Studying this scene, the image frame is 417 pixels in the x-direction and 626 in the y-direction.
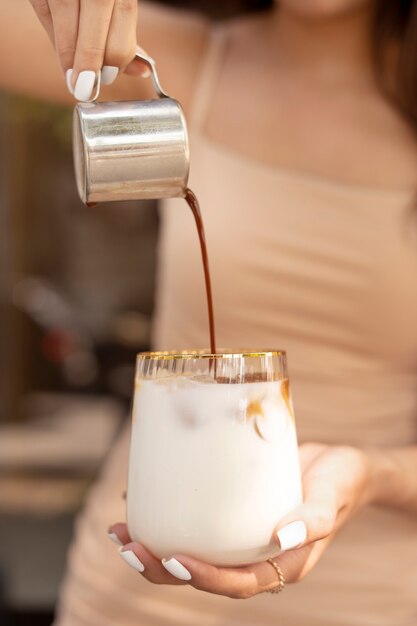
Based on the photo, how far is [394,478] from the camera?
1464mm

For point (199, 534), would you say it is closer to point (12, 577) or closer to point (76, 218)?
point (12, 577)

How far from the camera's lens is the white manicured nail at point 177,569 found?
3.53 feet

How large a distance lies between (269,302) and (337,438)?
0.28 m

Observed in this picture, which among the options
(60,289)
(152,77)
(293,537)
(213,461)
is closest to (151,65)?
(152,77)

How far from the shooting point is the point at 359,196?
1.78 meters

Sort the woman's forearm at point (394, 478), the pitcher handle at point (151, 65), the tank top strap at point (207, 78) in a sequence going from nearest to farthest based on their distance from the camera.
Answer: the pitcher handle at point (151, 65), the woman's forearm at point (394, 478), the tank top strap at point (207, 78)

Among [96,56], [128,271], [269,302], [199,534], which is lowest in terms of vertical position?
[128,271]

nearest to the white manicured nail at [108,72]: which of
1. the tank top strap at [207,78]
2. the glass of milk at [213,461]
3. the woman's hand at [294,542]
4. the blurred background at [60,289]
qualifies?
the glass of milk at [213,461]

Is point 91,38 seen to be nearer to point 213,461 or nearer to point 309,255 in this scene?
point 213,461

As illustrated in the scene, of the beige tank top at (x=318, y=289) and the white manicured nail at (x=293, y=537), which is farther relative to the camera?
the beige tank top at (x=318, y=289)

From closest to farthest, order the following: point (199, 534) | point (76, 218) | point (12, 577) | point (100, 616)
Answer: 1. point (199, 534)
2. point (100, 616)
3. point (12, 577)
4. point (76, 218)

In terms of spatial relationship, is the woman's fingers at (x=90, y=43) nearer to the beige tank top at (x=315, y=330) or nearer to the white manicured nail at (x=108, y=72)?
the white manicured nail at (x=108, y=72)

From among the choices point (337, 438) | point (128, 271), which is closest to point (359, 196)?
point (337, 438)

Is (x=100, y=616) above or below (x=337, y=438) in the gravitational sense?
below
